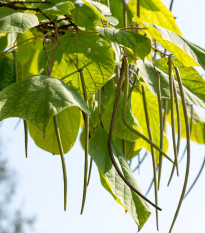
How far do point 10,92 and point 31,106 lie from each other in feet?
0.11

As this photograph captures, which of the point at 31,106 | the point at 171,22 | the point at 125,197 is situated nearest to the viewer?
the point at 31,106

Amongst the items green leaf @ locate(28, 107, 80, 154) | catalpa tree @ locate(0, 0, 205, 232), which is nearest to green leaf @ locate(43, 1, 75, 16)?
catalpa tree @ locate(0, 0, 205, 232)

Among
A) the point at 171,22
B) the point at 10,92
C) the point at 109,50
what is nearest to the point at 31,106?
the point at 10,92

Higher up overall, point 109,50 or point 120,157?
point 109,50

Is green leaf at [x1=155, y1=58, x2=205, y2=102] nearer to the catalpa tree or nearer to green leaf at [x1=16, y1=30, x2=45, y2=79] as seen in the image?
the catalpa tree

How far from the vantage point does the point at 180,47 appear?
410 millimetres

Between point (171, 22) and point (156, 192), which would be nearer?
point (156, 192)

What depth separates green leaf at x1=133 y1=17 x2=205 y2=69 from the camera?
416 millimetres

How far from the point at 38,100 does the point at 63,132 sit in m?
0.16

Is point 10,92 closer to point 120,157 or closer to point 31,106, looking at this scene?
point 31,106

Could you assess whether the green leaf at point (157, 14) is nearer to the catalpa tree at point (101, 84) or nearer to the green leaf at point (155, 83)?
the catalpa tree at point (101, 84)

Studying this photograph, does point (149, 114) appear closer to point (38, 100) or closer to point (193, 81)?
point (193, 81)

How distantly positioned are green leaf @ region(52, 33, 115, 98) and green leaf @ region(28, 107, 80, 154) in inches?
1.4

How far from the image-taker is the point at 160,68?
20.4 inches
